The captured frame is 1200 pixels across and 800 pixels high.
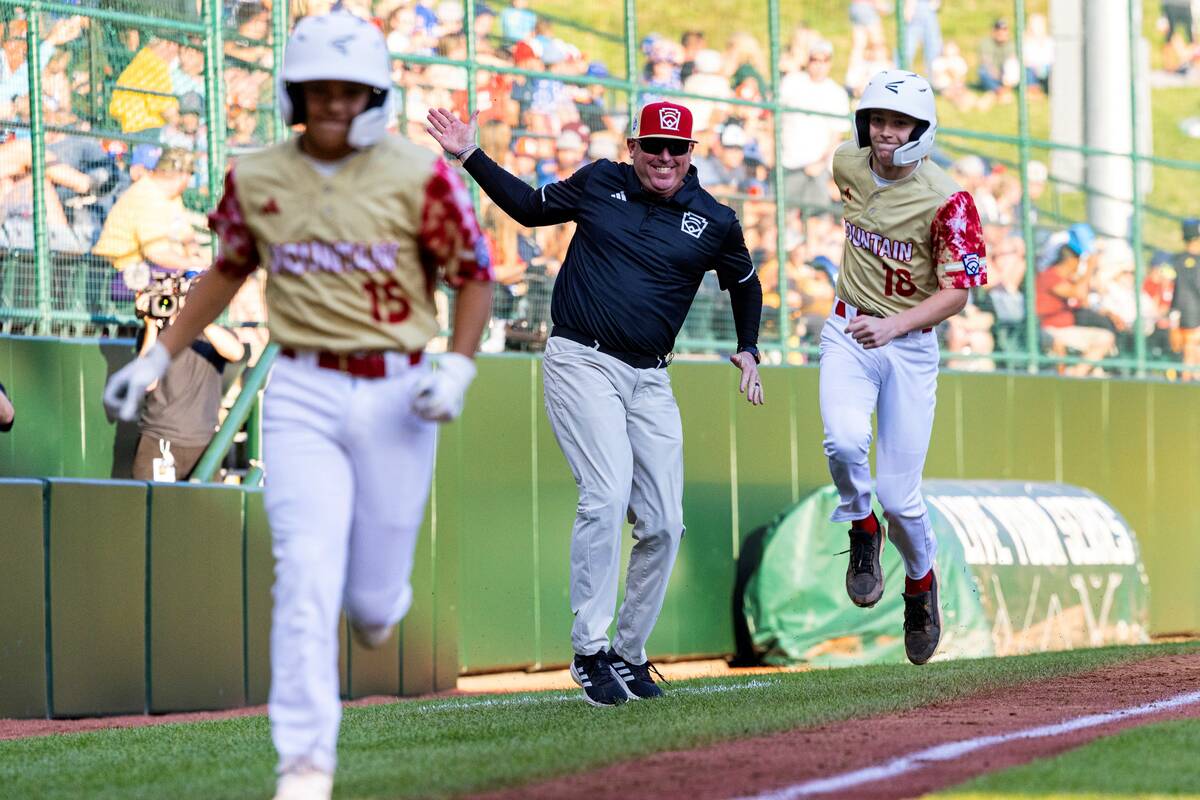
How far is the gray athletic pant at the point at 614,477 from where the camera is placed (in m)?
8.17

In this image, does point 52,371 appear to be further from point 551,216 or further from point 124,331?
point 551,216

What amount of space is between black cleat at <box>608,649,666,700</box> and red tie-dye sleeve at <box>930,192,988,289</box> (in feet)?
7.35

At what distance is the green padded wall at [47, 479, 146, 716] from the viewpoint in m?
10.4

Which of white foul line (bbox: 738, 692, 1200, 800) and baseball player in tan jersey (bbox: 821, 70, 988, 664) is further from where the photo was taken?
Result: baseball player in tan jersey (bbox: 821, 70, 988, 664)

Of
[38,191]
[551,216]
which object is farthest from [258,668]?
[551,216]

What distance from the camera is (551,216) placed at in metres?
8.54

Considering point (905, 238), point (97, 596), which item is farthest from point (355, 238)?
point (97, 596)

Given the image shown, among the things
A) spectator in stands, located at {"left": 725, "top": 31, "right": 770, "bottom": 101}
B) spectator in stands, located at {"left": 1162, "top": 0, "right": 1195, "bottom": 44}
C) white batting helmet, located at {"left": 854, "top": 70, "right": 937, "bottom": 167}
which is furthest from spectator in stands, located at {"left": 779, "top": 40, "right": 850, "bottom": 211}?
white batting helmet, located at {"left": 854, "top": 70, "right": 937, "bottom": 167}

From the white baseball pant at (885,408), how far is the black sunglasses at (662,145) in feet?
3.49

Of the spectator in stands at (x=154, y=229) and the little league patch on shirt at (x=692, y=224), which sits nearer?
the little league patch on shirt at (x=692, y=224)

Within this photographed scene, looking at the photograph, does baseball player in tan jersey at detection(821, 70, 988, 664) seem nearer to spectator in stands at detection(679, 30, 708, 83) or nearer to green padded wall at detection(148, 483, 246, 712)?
green padded wall at detection(148, 483, 246, 712)

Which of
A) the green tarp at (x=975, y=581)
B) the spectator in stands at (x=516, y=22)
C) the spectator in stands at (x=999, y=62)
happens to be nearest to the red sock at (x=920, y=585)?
the green tarp at (x=975, y=581)

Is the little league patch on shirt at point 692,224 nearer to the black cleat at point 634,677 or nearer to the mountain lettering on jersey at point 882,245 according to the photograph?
the mountain lettering on jersey at point 882,245

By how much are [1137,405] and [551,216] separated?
36.1ft
